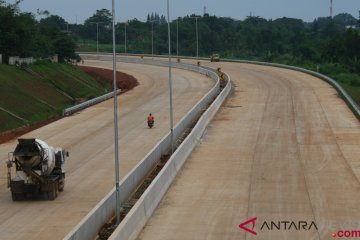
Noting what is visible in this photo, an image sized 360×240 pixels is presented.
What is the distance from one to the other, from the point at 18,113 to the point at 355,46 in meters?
79.9

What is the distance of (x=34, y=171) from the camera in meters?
26.4

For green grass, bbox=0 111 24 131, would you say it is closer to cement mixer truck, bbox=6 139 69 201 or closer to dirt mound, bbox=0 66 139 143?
dirt mound, bbox=0 66 139 143

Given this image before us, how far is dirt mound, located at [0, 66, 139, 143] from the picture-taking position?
47.0 metres

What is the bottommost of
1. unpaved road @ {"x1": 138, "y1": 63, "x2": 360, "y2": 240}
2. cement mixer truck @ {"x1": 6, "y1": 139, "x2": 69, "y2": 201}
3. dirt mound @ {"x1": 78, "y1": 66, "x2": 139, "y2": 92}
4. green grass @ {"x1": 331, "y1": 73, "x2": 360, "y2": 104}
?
green grass @ {"x1": 331, "y1": 73, "x2": 360, "y2": 104}

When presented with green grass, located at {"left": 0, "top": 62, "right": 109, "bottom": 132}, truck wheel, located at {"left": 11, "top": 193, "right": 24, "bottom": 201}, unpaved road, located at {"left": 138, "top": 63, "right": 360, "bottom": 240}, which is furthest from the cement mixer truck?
green grass, located at {"left": 0, "top": 62, "right": 109, "bottom": 132}

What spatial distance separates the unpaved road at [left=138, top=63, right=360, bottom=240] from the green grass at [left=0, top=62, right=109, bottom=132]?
14.4m

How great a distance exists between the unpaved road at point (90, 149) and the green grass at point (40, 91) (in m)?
3.34

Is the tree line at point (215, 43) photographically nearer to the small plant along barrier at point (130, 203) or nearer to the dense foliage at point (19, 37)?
the dense foliage at point (19, 37)

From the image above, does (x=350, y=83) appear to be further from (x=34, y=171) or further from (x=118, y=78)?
(x=34, y=171)

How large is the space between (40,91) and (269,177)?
125 feet

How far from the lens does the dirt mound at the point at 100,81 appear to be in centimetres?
4703

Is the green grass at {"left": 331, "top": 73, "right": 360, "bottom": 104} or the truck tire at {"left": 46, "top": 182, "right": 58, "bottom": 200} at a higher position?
the truck tire at {"left": 46, "top": 182, "right": 58, "bottom": 200}

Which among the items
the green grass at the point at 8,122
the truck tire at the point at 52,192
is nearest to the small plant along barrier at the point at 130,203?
the truck tire at the point at 52,192

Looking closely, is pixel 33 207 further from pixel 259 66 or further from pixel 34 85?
pixel 259 66
